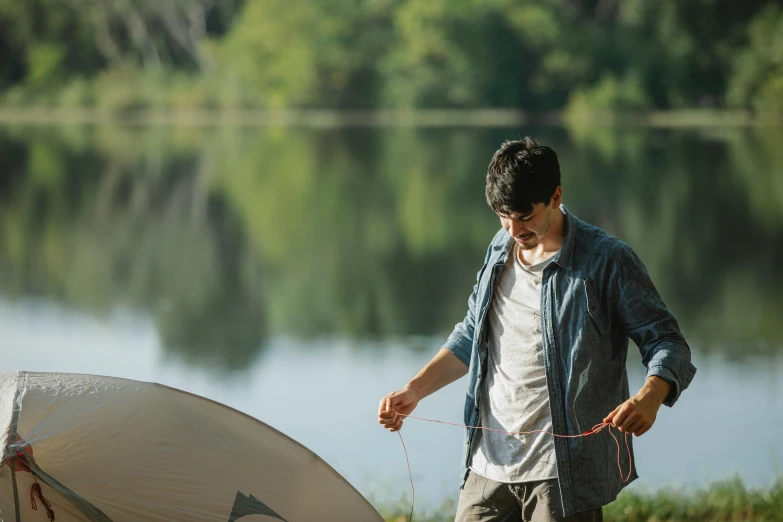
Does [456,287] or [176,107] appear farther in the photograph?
[176,107]

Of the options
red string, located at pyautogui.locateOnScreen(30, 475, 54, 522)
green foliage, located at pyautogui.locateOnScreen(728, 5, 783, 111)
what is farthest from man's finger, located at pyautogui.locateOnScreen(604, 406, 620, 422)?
green foliage, located at pyautogui.locateOnScreen(728, 5, 783, 111)

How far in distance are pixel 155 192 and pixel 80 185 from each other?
74.3 inches

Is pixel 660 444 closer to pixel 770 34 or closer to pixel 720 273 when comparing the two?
pixel 720 273

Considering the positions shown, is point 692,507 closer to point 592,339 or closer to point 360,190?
point 592,339

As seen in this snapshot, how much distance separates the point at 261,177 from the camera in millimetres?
24156

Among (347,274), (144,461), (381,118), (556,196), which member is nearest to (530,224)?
(556,196)

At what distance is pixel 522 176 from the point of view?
2303mm

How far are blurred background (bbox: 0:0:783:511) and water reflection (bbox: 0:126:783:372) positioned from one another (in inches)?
3.1

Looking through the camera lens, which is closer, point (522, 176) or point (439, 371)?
point (522, 176)

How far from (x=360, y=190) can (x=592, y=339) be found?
2046 cm

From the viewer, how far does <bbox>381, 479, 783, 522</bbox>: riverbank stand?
4.11 meters

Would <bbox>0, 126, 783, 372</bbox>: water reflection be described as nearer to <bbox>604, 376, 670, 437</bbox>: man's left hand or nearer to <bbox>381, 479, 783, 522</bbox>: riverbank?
<bbox>381, 479, 783, 522</bbox>: riverbank

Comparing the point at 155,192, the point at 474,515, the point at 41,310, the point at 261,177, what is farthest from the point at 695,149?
the point at 474,515

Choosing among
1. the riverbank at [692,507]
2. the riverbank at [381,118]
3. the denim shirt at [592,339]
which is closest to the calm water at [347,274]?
the riverbank at [692,507]
